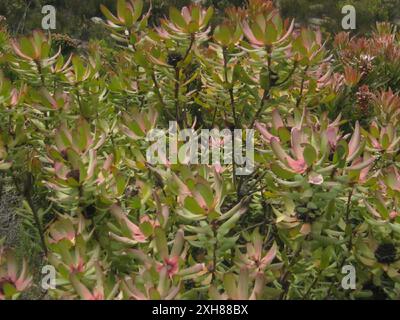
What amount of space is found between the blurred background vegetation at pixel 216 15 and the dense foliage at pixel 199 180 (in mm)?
8512

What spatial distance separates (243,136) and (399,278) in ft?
2.31

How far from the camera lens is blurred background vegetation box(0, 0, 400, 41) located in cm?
1059

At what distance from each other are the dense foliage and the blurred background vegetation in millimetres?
8512

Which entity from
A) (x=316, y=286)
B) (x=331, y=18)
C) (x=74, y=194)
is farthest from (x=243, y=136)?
(x=331, y=18)

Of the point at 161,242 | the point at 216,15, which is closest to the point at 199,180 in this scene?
the point at 161,242

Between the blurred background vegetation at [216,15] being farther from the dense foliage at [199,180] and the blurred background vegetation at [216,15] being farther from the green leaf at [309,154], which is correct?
the green leaf at [309,154]

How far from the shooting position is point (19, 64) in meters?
1.90

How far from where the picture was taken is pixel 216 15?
11.0 meters

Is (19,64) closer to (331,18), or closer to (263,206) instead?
(263,206)

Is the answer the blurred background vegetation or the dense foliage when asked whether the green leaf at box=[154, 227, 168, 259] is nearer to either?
the dense foliage

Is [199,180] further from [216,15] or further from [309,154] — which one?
[216,15]

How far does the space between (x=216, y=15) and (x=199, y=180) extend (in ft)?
33.4

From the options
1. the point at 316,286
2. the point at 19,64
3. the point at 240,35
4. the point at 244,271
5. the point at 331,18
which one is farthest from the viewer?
the point at 331,18
